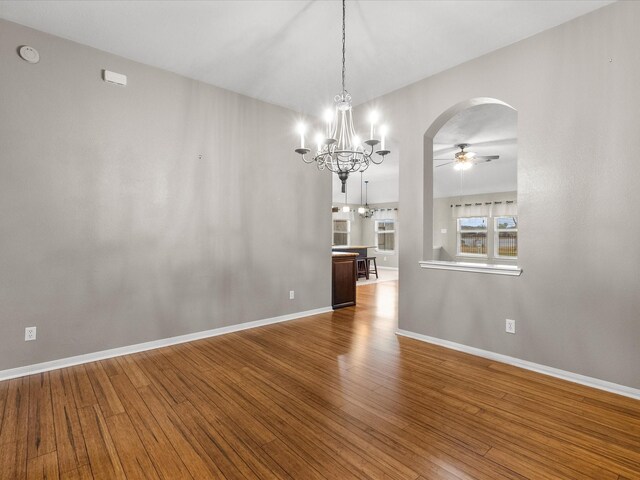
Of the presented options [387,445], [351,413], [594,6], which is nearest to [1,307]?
[351,413]

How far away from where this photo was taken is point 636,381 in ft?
7.88

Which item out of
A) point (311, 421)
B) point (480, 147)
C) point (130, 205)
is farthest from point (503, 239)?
point (130, 205)

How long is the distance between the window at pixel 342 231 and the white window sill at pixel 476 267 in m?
8.47

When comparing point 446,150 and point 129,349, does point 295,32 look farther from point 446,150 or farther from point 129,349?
point 446,150

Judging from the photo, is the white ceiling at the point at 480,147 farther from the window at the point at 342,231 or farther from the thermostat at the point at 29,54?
the thermostat at the point at 29,54

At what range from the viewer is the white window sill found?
9.93 feet

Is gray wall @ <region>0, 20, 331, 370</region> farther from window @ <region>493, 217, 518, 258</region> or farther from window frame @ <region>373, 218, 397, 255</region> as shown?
window frame @ <region>373, 218, 397, 255</region>

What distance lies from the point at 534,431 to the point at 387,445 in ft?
3.11

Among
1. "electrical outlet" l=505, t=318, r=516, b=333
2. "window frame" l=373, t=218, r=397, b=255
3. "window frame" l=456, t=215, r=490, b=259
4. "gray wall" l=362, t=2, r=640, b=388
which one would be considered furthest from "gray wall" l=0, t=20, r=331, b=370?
"window frame" l=373, t=218, r=397, b=255

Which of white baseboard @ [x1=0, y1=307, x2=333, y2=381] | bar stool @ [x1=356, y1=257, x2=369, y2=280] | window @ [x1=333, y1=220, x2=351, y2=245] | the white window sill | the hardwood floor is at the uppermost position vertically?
window @ [x1=333, y1=220, x2=351, y2=245]

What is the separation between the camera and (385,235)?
11.9 m

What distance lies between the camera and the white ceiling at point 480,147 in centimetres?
479

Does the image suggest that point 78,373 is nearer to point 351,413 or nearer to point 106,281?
point 106,281

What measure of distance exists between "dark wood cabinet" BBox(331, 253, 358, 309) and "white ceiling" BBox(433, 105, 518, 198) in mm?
2764
